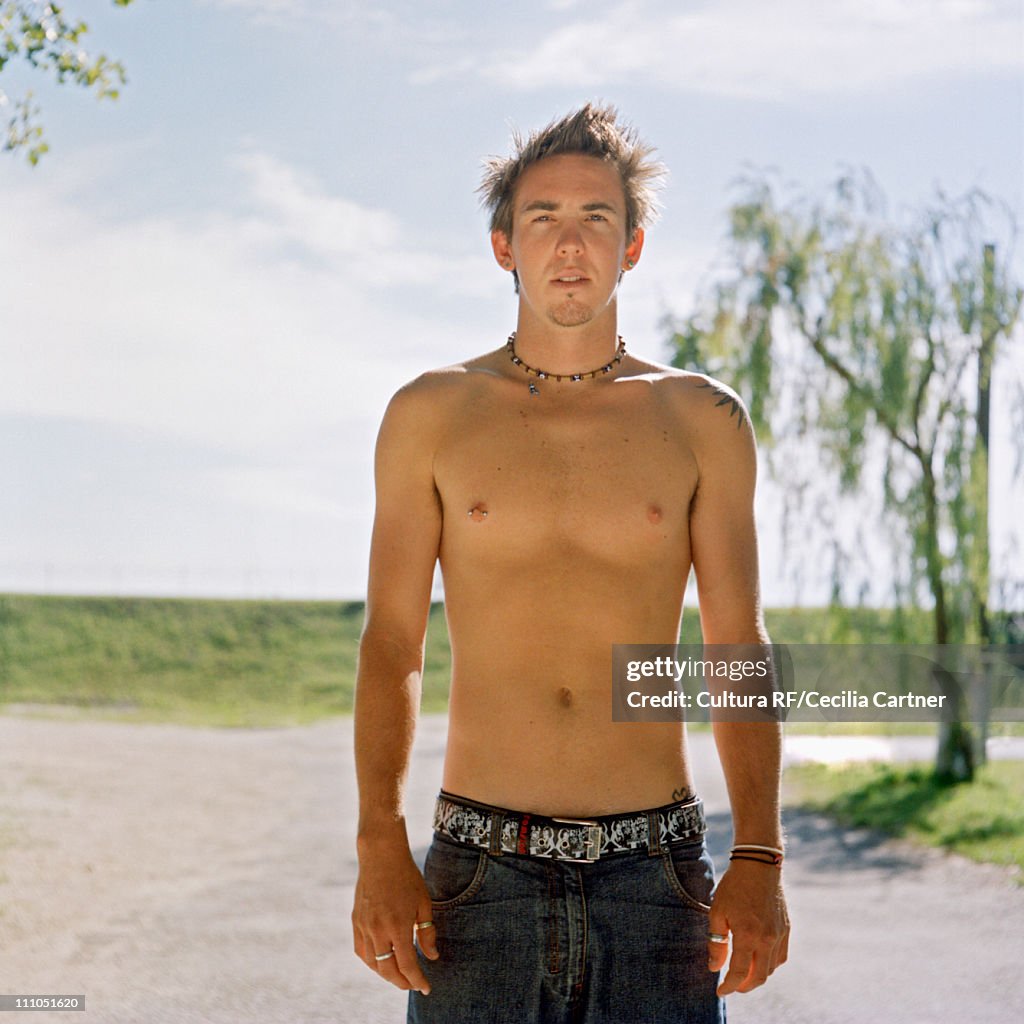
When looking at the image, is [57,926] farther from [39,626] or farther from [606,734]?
Answer: [39,626]

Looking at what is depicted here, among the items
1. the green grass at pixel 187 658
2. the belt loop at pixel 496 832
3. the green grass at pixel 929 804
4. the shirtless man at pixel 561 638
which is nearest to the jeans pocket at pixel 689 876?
the shirtless man at pixel 561 638

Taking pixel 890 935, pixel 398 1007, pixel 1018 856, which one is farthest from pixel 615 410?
pixel 1018 856

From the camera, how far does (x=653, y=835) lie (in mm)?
2039

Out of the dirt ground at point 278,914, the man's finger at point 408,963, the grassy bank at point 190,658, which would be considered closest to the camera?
the man's finger at point 408,963

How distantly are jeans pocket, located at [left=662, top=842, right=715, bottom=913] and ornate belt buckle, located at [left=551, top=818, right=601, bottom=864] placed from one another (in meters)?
0.11

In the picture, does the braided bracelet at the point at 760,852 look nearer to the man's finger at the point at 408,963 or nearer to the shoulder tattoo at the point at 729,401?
the man's finger at the point at 408,963

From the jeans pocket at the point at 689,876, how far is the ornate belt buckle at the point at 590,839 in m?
0.11

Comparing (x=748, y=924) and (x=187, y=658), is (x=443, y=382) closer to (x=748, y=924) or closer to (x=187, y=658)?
(x=748, y=924)

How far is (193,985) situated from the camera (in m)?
6.91

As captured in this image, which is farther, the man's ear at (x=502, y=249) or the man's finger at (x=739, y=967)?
the man's ear at (x=502, y=249)

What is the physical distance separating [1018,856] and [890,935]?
2.16 m

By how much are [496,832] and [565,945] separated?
19 centimetres

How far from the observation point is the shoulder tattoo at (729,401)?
7.45ft

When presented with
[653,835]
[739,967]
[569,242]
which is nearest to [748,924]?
[739,967]
